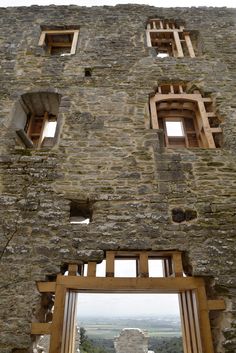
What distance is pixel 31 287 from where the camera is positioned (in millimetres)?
3838

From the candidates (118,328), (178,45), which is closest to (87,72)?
(178,45)

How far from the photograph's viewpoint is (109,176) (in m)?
4.90

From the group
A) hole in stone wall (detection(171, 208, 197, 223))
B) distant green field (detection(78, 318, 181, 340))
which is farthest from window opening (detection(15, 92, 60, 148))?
distant green field (detection(78, 318, 181, 340))

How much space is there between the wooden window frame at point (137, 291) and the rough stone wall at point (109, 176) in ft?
0.50

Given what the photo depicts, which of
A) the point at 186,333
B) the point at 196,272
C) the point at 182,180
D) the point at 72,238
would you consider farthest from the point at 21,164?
the point at 186,333

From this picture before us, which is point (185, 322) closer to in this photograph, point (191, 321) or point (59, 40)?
point (191, 321)

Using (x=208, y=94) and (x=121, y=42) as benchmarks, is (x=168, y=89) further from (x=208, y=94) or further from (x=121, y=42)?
(x=121, y=42)

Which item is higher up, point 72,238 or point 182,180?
point 182,180

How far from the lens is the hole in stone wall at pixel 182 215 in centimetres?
447

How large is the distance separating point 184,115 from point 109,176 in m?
2.59

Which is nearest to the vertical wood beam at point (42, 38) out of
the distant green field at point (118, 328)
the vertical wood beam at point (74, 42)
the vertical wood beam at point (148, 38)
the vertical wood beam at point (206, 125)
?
the vertical wood beam at point (74, 42)

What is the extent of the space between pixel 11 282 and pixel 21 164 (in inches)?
81.8

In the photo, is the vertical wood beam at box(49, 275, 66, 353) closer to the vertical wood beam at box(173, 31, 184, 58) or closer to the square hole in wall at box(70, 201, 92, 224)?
the square hole in wall at box(70, 201, 92, 224)

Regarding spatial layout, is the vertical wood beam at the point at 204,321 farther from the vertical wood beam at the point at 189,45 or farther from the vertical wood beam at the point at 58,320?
the vertical wood beam at the point at 189,45
